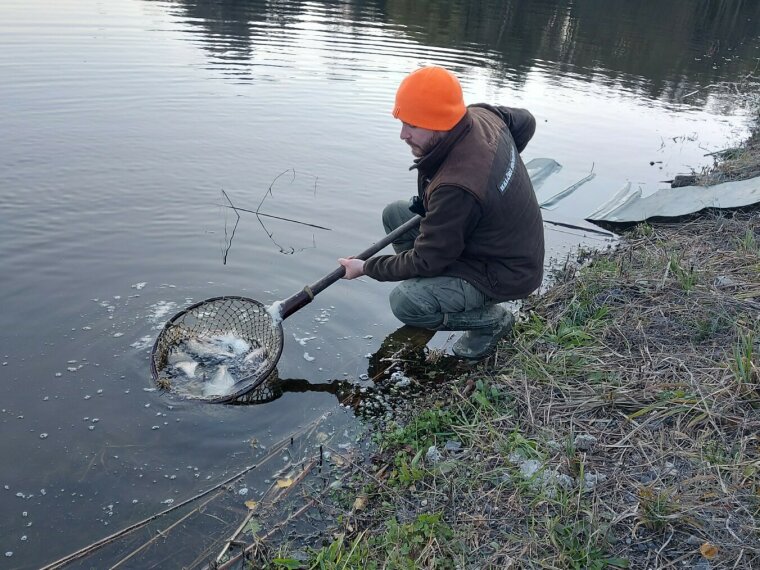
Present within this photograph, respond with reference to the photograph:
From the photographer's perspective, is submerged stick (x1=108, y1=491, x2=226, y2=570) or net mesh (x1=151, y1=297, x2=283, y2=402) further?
net mesh (x1=151, y1=297, x2=283, y2=402)

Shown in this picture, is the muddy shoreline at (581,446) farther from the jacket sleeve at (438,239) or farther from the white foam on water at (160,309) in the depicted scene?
the white foam on water at (160,309)

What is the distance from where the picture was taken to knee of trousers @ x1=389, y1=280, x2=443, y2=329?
437cm

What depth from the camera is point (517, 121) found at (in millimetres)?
4723

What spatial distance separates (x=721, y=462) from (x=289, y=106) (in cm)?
956

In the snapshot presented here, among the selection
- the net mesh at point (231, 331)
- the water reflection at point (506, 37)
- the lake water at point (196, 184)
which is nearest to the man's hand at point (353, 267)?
the net mesh at point (231, 331)

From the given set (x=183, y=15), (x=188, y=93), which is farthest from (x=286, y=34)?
(x=188, y=93)

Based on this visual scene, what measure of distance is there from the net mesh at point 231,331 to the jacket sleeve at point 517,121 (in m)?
2.25

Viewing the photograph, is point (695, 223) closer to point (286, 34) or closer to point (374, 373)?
point (374, 373)

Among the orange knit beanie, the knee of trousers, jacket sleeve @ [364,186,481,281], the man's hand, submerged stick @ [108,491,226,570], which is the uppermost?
the orange knit beanie

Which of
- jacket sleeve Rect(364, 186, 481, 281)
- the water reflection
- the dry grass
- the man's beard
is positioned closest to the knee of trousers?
jacket sleeve Rect(364, 186, 481, 281)

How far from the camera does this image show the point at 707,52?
1978cm

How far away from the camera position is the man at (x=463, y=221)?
12.2 feet

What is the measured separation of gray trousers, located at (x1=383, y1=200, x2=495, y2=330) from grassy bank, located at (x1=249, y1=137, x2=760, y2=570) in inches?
13.7

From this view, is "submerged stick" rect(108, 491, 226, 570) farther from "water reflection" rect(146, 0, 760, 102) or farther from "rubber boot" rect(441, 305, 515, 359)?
"water reflection" rect(146, 0, 760, 102)
